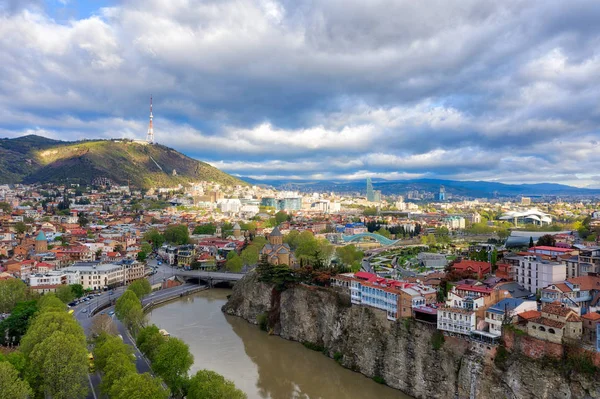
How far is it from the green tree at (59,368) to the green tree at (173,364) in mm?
2766

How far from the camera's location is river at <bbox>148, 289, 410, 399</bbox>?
819 inches

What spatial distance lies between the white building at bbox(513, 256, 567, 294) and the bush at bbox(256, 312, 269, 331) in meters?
15.6

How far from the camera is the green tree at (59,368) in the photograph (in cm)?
1639

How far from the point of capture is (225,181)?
172625mm

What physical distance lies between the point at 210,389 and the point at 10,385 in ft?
21.1

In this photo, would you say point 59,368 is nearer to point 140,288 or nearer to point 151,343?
point 151,343

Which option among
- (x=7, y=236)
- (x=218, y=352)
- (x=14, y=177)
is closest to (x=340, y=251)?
(x=218, y=352)

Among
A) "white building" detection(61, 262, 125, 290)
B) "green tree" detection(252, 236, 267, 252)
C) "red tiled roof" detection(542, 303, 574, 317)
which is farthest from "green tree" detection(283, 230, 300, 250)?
"red tiled roof" detection(542, 303, 574, 317)

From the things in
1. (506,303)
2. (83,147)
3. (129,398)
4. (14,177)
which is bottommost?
(129,398)

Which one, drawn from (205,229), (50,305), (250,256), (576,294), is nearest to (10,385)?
(50,305)

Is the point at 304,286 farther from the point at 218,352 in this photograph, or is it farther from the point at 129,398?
the point at 129,398

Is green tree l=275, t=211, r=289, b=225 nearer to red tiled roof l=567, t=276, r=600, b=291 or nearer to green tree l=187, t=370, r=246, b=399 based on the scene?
red tiled roof l=567, t=276, r=600, b=291

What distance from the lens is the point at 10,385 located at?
14.5m

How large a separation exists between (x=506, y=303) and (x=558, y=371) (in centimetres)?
335
